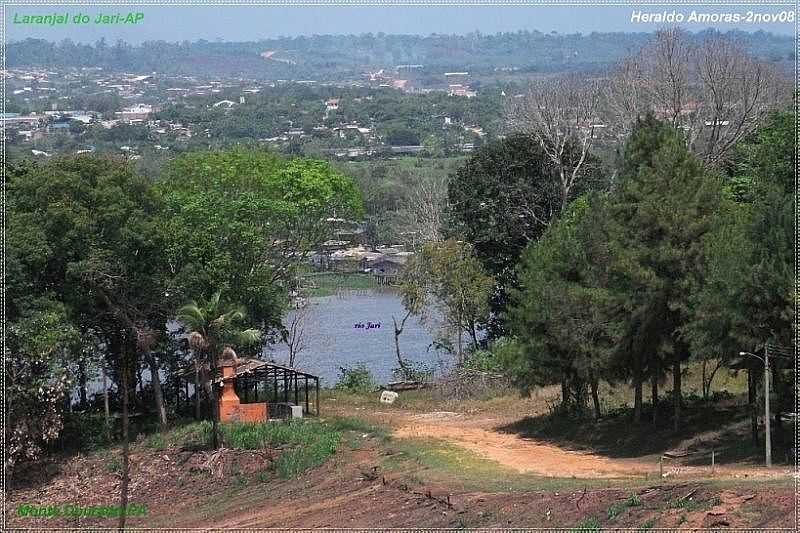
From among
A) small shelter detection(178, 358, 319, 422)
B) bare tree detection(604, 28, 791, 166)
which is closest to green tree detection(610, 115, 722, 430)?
small shelter detection(178, 358, 319, 422)

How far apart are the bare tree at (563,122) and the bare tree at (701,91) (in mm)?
1900

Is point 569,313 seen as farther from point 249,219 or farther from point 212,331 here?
point 249,219

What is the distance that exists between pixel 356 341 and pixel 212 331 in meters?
28.5

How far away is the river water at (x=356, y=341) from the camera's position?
5269 cm

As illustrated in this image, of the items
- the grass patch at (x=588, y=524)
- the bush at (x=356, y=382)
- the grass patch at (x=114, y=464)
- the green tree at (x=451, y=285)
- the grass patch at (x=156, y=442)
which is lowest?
the bush at (x=356, y=382)

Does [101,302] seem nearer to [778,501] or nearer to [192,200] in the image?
[192,200]

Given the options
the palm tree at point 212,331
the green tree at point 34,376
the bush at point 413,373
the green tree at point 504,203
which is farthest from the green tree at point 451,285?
the green tree at point 34,376

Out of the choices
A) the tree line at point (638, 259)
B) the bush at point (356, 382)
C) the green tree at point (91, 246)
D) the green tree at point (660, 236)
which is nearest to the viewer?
the tree line at point (638, 259)

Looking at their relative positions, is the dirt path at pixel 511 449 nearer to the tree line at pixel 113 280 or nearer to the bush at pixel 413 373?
the tree line at pixel 113 280

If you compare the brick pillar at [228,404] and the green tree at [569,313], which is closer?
the green tree at [569,313]

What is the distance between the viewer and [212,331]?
103ft

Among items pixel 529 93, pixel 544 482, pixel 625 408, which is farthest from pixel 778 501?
pixel 529 93

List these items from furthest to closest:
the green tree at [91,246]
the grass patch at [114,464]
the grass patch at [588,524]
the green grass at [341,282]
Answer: the green grass at [341,282] → the green tree at [91,246] → the grass patch at [114,464] → the grass patch at [588,524]

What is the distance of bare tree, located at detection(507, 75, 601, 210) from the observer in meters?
50.2
